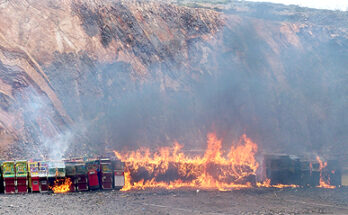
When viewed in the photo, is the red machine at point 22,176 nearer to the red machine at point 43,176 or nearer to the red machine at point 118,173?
the red machine at point 43,176

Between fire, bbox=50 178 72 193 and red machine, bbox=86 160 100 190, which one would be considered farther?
red machine, bbox=86 160 100 190

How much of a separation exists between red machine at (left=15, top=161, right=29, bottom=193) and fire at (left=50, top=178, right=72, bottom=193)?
3.77 feet

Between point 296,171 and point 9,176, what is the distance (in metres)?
13.8

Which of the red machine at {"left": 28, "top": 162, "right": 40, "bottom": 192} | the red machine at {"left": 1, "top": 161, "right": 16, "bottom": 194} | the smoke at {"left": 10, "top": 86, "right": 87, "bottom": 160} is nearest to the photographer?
the red machine at {"left": 1, "top": 161, "right": 16, "bottom": 194}

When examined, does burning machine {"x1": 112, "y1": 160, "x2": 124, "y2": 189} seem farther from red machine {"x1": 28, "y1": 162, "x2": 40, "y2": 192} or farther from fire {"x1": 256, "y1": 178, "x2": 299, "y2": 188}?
fire {"x1": 256, "y1": 178, "x2": 299, "y2": 188}

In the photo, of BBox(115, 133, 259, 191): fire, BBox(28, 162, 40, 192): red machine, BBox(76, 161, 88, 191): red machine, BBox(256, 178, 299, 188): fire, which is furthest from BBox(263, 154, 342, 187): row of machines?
BBox(28, 162, 40, 192): red machine

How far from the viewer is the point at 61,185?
1888 centimetres

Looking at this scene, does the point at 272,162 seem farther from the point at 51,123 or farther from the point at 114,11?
the point at 114,11

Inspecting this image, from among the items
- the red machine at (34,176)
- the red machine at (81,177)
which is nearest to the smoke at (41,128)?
the red machine at (34,176)

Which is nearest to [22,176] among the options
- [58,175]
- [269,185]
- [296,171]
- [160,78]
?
[58,175]

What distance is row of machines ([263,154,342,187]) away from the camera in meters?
22.4

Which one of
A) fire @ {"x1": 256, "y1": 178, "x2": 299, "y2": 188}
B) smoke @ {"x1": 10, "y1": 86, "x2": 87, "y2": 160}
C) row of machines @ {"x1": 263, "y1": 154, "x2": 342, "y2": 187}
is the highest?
smoke @ {"x1": 10, "y1": 86, "x2": 87, "y2": 160}

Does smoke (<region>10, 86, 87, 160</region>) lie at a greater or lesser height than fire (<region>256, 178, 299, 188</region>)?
greater

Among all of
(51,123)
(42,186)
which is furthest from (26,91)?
(42,186)
